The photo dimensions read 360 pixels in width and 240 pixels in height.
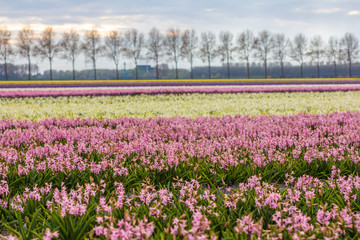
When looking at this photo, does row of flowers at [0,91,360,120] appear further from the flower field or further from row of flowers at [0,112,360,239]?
row of flowers at [0,112,360,239]

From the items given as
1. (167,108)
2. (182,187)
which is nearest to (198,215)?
(182,187)

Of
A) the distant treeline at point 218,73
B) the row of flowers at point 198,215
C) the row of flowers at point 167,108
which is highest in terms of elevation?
the distant treeline at point 218,73

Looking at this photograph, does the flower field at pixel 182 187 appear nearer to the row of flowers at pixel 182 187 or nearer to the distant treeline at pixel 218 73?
the row of flowers at pixel 182 187

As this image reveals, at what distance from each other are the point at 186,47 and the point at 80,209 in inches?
3159

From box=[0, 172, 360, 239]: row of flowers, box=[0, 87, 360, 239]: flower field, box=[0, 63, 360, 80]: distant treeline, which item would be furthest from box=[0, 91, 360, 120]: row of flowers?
box=[0, 63, 360, 80]: distant treeline

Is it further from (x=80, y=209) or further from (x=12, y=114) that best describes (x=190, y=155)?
(x=12, y=114)

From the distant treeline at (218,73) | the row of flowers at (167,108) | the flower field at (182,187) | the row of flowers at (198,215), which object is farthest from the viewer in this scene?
the distant treeline at (218,73)

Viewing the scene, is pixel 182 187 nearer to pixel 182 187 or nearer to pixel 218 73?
pixel 182 187

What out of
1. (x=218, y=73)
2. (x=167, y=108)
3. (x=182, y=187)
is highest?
(x=218, y=73)

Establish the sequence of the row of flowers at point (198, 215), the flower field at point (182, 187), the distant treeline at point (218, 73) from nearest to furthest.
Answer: the row of flowers at point (198, 215), the flower field at point (182, 187), the distant treeline at point (218, 73)

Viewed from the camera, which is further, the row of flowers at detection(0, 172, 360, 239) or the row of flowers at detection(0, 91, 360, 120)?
the row of flowers at detection(0, 91, 360, 120)

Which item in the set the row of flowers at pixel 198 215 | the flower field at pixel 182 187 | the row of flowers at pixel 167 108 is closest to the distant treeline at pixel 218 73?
the row of flowers at pixel 167 108

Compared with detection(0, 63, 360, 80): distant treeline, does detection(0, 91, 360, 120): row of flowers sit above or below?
below

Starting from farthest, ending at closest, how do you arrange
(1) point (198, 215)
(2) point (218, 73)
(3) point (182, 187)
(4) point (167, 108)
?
1. (2) point (218, 73)
2. (4) point (167, 108)
3. (3) point (182, 187)
4. (1) point (198, 215)
